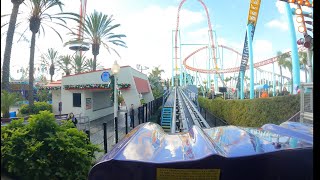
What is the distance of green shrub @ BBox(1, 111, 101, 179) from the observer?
289 centimetres

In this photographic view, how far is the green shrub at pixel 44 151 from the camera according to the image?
2887 millimetres

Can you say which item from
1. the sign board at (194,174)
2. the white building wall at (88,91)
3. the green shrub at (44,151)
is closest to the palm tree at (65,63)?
the white building wall at (88,91)

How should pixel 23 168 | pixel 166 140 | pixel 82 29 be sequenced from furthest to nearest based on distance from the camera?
pixel 82 29 → pixel 23 168 → pixel 166 140

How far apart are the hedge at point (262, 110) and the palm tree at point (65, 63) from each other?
2995 centimetres

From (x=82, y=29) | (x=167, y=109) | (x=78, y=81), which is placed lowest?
(x=167, y=109)

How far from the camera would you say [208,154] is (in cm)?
161

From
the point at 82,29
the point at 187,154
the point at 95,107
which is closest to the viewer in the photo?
the point at 187,154

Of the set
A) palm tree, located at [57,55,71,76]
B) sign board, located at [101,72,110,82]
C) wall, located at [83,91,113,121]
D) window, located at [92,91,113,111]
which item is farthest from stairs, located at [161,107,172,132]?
palm tree, located at [57,55,71,76]

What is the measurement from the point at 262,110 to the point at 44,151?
362 inches

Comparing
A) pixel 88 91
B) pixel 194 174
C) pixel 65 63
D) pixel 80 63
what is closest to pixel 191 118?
pixel 88 91

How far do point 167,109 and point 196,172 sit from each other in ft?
51.4
